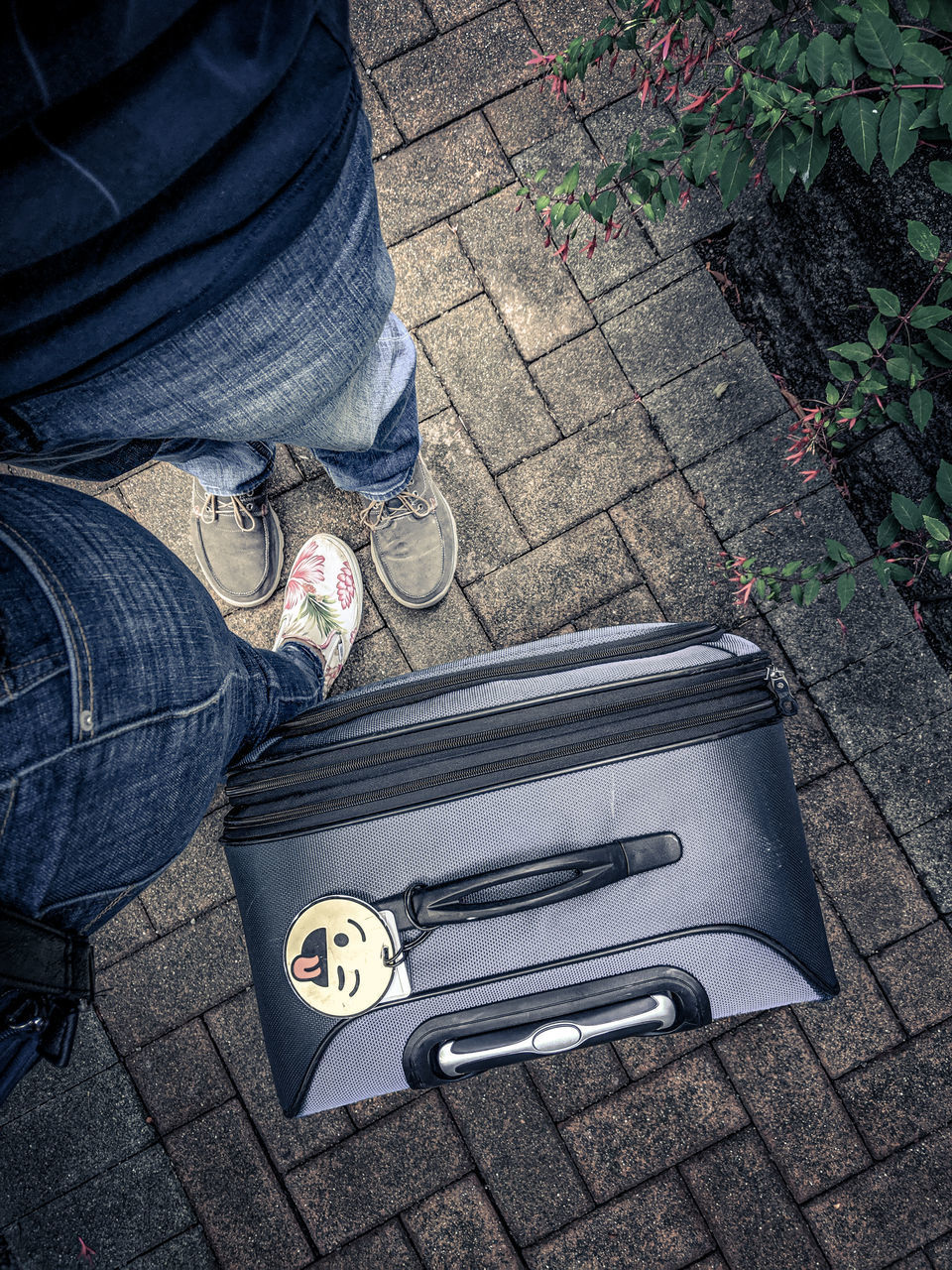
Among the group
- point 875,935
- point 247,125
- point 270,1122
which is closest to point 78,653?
point 247,125

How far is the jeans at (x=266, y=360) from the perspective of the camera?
1025 millimetres

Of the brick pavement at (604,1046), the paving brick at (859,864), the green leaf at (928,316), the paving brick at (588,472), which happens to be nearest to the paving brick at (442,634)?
the brick pavement at (604,1046)

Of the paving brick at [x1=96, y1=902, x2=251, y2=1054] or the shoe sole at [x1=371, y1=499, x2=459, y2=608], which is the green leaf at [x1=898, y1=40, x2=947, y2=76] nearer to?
the shoe sole at [x1=371, y1=499, x2=459, y2=608]

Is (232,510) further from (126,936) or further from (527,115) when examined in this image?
(527,115)

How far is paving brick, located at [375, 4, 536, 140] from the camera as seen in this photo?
6.95 feet

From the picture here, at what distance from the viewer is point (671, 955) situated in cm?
135

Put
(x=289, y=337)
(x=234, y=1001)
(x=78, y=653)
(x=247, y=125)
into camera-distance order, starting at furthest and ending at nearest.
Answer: (x=234, y=1001) < (x=289, y=337) < (x=78, y=653) < (x=247, y=125)

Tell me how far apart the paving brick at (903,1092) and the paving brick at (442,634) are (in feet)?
5.10

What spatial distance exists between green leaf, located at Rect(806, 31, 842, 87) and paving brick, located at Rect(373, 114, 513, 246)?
1.14m

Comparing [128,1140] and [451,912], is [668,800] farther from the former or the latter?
[128,1140]

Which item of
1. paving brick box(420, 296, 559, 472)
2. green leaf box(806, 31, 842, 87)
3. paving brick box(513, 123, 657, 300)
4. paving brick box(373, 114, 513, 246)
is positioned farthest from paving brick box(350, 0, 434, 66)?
green leaf box(806, 31, 842, 87)

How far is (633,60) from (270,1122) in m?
3.11

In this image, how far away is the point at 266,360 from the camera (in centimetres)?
111

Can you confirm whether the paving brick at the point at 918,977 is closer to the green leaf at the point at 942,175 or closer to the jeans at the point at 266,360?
the green leaf at the point at 942,175
